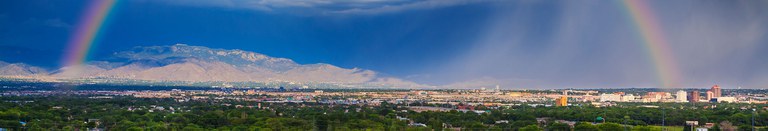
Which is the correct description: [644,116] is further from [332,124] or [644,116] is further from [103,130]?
[103,130]

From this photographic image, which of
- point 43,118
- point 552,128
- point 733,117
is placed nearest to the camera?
point 552,128

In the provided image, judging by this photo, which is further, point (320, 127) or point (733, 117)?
point (733, 117)

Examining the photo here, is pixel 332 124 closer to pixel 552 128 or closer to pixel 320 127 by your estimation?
pixel 320 127

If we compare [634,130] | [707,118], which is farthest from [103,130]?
[707,118]

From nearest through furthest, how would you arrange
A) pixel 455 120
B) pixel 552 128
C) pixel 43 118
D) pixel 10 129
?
1. pixel 10 129
2. pixel 552 128
3. pixel 43 118
4. pixel 455 120

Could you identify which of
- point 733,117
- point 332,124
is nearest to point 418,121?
point 332,124

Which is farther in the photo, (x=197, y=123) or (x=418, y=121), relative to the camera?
(x=418, y=121)

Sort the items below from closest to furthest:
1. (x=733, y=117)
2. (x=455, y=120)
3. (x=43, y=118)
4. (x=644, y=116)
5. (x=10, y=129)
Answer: (x=10, y=129) < (x=43, y=118) < (x=455, y=120) < (x=733, y=117) < (x=644, y=116)

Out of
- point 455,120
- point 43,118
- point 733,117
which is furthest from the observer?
point 733,117

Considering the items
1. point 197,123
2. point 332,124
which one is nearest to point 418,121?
point 332,124
